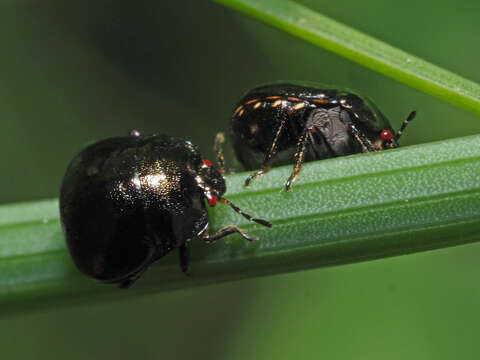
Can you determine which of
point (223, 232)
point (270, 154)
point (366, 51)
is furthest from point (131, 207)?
point (366, 51)

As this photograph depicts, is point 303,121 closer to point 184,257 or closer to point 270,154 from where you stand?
point 270,154

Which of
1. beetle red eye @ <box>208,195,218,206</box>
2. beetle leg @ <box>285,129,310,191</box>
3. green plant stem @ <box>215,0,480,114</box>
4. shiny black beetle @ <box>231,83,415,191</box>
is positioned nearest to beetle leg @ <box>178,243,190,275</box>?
beetle red eye @ <box>208,195,218,206</box>

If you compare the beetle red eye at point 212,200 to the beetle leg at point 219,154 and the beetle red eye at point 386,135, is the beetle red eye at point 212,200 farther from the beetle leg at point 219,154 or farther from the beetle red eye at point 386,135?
the beetle red eye at point 386,135

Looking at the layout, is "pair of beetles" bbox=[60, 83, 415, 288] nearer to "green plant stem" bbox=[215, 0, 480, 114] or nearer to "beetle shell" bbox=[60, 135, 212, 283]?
"beetle shell" bbox=[60, 135, 212, 283]

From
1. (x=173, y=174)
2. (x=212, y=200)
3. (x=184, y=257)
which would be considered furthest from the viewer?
(x=173, y=174)

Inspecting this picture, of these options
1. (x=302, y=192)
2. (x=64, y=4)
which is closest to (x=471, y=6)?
(x=302, y=192)
